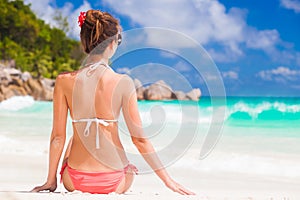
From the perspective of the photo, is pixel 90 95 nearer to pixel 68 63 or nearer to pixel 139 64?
pixel 139 64

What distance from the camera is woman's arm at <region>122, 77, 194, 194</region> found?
235cm

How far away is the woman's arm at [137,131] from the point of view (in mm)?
2346

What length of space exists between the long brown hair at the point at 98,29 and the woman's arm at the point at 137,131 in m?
0.23

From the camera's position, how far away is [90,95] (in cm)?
240

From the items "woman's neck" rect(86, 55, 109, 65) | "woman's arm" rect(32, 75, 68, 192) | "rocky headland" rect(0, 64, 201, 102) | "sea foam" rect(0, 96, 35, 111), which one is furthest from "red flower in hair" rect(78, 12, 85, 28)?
"rocky headland" rect(0, 64, 201, 102)

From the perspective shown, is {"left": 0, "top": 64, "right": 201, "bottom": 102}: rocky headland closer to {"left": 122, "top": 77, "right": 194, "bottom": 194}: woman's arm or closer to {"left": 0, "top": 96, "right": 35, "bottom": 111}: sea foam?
{"left": 0, "top": 96, "right": 35, "bottom": 111}: sea foam

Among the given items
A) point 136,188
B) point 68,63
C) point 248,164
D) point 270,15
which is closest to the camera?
point 136,188

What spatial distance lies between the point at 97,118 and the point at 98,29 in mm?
456

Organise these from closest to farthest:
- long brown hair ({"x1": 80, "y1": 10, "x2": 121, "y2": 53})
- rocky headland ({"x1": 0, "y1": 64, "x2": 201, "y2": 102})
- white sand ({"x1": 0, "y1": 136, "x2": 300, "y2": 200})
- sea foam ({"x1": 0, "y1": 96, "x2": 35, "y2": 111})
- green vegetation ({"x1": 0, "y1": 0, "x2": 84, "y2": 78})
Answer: long brown hair ({"x1": 80, "y1": 10, "x2": 121, "y2": 53}) < white sand ({"x1": 0, "y1": 136, "x2": 300, "y2": 200}) < sea foam ({"x1": 0, "y1": 96, "x2": 35, "y2": 111}) < rocky headland ({"x1": 0, "y1": 64, "x2": 201, "y2": 102}) < green vegetation ({"x1": 0, "y1": 0, "x2": 84, "y2": 78})

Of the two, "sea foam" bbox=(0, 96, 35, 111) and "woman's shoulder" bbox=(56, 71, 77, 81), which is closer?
"woman's shoulder" bbox=(56, 71, 77, 81)

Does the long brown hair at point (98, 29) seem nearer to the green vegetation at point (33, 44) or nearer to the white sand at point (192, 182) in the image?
the white sand at point (192, 182)

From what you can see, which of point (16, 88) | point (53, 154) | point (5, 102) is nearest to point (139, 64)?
point (53, 154)

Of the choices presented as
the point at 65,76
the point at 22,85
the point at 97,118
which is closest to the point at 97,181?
the point at 97,118

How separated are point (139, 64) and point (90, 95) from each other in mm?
557
